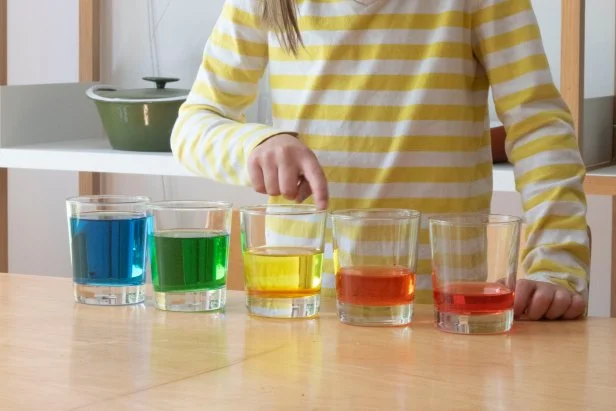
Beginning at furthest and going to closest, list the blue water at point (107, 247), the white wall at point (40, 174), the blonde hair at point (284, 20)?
the white wall at point (40, 174)
the blonde hair at point (284, 20)
the blue water at point (107, 247)

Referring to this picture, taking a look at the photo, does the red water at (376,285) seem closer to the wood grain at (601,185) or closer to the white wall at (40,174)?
the wood grain at (601,185)

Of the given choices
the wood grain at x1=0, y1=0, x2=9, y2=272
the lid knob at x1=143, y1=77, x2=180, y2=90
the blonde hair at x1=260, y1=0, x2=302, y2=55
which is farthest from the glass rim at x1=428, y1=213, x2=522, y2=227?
the wood grain at x1=0, y1=0, x2=9, y2=272

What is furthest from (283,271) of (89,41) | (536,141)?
(89,41)

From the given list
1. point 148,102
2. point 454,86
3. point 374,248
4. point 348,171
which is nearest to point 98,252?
point 374,248

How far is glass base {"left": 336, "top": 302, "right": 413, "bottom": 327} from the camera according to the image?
82 cm

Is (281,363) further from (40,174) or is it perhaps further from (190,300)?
(40,174)

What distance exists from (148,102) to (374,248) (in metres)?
1.35

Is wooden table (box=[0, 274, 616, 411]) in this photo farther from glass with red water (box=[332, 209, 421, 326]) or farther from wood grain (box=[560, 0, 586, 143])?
wood grain (box=[560, 0, 586, 143])

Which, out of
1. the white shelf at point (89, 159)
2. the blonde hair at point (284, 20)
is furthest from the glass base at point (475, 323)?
the white shelf at point (89, 159)

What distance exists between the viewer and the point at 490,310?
806 mm

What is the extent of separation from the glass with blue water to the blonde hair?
0.32 metres

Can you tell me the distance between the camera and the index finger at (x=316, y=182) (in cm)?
82

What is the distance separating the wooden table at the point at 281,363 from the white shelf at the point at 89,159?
1169 millimetres

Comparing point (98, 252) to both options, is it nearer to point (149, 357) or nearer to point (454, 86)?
point (149, 357)
